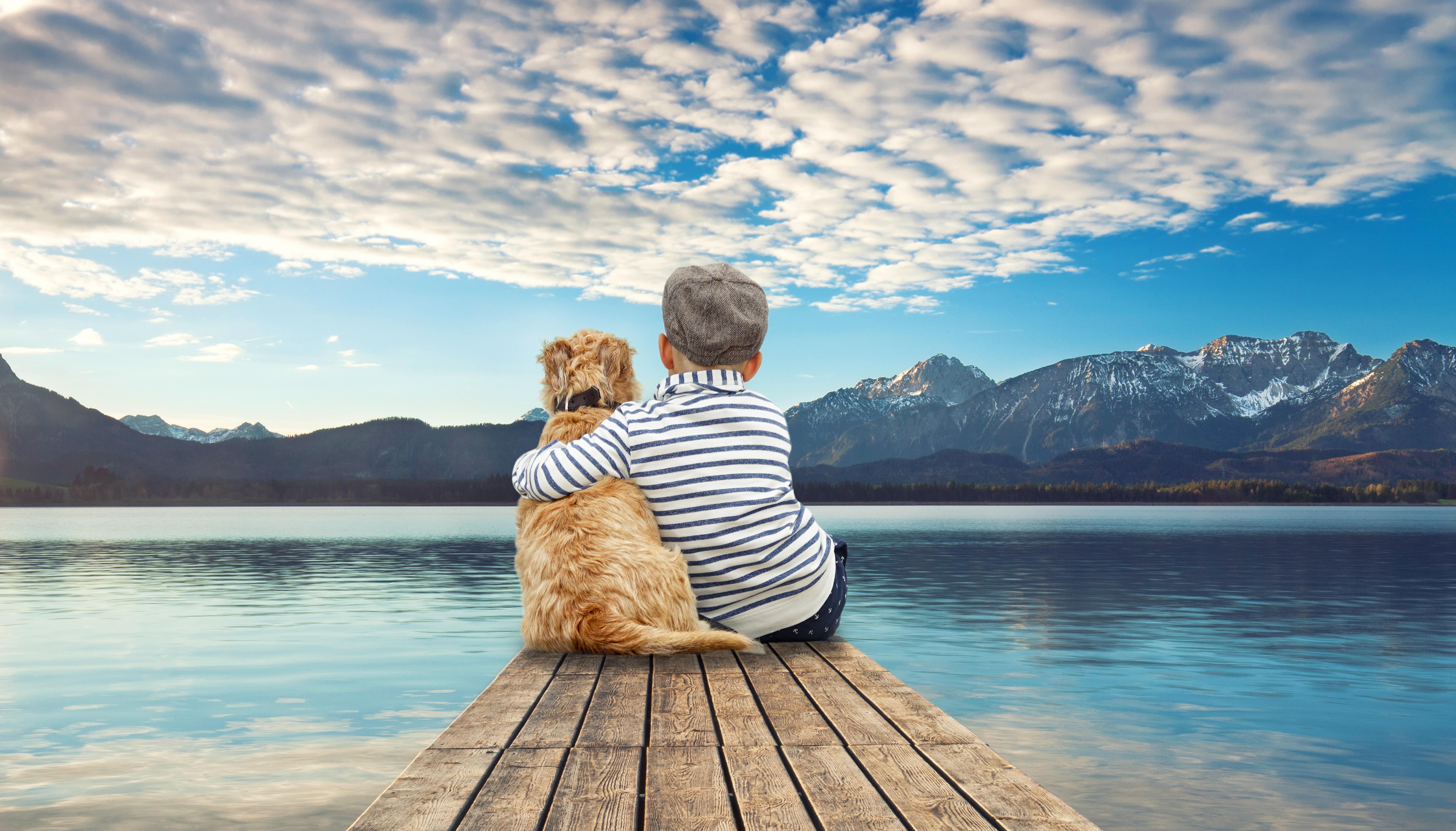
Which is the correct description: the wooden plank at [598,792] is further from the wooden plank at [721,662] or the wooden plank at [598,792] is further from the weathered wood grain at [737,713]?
the wooden plank at [721,662]

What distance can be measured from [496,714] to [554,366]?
249 cm

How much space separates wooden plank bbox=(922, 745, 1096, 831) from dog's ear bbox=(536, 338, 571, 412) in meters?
3.24

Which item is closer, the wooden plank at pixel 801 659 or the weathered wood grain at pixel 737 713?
the weathered wood grain at pixel 737 713

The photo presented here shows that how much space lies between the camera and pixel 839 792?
2.86 metres

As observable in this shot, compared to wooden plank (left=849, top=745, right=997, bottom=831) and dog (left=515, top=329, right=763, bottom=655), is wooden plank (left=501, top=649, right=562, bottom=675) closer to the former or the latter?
dog (left=515, top=329, right=763, bottom=655)

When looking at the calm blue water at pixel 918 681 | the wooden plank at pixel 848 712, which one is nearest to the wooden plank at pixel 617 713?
the wooden plank at pixel 848 712

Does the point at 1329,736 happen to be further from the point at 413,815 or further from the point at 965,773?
the point at 413,815

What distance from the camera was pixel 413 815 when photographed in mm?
2627

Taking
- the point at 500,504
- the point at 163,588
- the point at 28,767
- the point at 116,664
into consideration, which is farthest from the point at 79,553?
the point at 500,504

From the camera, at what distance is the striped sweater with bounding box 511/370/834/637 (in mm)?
4926

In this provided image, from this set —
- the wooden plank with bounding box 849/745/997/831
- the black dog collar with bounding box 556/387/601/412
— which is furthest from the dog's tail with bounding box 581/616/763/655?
the wooden plank with bounding box 849/745/997/831

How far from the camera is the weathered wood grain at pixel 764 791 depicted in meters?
2.61

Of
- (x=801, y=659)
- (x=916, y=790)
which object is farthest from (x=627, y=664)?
(x=916, y=790)

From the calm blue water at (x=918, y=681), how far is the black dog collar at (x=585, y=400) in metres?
4.34
